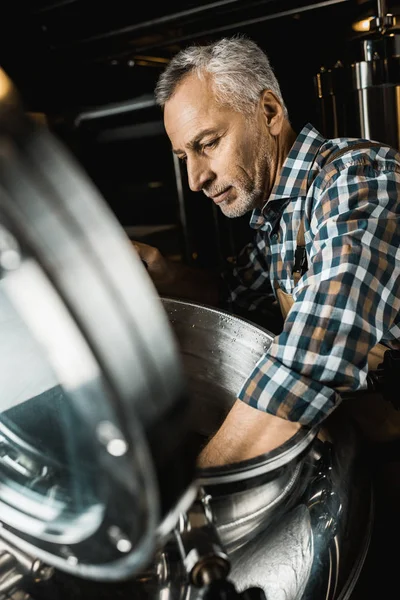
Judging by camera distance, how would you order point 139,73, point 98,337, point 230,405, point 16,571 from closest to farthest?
point 98,337 → point 16,571 → point 230,405 → point 139,73

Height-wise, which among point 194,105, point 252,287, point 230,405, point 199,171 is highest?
point 194,105

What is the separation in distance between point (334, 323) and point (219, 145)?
62cm

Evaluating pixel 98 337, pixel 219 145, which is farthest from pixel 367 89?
pixel 98 337

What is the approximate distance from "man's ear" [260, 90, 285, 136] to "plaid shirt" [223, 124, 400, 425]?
0.26 meters

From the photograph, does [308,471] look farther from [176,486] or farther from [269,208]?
[269,208]

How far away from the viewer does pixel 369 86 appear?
56.6 inches

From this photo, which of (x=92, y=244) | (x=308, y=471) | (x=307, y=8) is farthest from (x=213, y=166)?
(x=92, y=244)

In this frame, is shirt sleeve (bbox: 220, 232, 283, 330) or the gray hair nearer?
the gray hair

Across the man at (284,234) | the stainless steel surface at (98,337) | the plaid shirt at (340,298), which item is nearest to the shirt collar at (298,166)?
the man at (284,234)

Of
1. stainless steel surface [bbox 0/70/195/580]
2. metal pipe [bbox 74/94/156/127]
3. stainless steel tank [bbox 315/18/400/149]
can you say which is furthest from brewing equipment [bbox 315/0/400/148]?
stainless steel surface [bbox 0/70/195/580]

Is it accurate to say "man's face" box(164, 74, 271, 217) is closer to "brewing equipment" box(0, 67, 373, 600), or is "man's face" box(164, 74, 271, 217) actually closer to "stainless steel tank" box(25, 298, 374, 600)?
"stainless steel tank" box(25, 298, 374, 600)

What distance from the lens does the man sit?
89 centimetres

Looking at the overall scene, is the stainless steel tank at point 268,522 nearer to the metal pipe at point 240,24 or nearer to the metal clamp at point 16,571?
the metal clamp at point 16,571

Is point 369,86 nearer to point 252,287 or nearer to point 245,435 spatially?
point 252,287
